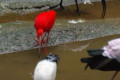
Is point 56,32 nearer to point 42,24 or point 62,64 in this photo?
point 42,24

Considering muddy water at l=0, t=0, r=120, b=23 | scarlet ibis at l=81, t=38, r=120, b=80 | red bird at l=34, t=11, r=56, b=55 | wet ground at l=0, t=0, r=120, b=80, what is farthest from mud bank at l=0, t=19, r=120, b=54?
scarlet ibis at l=81, t=38, r=120, b=80

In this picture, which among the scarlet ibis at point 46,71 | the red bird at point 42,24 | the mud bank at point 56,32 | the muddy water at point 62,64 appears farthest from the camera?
the mud bank at point 56,32

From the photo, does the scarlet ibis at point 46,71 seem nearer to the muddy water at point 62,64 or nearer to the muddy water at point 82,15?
the muddy water at point 62,64

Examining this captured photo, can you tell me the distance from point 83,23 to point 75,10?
1.27m

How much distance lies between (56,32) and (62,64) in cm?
122

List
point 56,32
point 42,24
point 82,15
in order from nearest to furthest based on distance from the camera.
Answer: point 42,24 → point 56,32 → point 82,15

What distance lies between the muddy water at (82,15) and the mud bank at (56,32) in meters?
0.54

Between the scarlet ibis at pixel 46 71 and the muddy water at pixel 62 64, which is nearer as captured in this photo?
the scarlet ibis at pixel 46 71

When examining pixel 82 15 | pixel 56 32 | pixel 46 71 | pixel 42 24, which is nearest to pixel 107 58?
pixel 46 71

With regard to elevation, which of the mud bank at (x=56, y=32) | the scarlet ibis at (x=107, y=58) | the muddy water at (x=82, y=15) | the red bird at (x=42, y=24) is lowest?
the muddy water at (x=82, y=15)

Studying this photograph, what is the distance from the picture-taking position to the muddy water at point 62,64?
3.70m

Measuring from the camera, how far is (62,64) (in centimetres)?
401

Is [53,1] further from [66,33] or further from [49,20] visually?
[49,20]

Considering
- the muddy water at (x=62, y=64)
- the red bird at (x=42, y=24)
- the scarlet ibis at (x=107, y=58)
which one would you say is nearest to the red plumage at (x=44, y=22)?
the red bird at (x=42, y=24)
